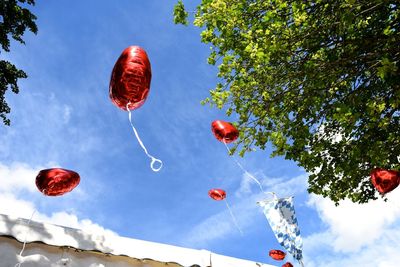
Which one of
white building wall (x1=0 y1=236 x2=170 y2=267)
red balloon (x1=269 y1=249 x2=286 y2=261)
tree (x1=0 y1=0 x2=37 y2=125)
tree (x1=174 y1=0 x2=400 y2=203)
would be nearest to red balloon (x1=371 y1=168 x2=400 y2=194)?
tree (x1=174 y1=0 x2=400 y2=203)

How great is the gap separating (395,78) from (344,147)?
2.63m

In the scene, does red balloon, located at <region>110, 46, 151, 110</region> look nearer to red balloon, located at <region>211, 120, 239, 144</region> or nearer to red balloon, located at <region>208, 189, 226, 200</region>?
red balloon, located at <region>211, 120, 239, 144</region>

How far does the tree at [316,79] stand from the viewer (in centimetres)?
784

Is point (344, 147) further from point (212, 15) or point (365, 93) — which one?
point (212, 15)

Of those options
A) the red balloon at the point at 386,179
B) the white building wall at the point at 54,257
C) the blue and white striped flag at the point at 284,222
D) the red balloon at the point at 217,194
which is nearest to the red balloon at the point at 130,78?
the white building wall at the point at 54,257

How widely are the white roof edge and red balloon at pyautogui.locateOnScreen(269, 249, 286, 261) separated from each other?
2.57 metres

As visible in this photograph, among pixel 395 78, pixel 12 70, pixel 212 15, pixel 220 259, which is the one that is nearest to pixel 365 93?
pixel 395 78

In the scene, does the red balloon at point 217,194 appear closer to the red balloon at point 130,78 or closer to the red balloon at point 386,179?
the red balloon at point 386,179

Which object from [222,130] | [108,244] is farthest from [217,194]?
[108,244]

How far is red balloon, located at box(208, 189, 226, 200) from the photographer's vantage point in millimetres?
10273

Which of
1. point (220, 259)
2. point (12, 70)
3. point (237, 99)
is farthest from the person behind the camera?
point (12, 70)

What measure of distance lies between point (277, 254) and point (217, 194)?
2389 millimetres

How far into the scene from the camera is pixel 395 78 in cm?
785

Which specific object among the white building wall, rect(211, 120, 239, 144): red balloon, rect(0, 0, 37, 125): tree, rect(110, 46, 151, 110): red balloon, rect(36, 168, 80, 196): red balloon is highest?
rect(0, 0, 37, 125): tree
